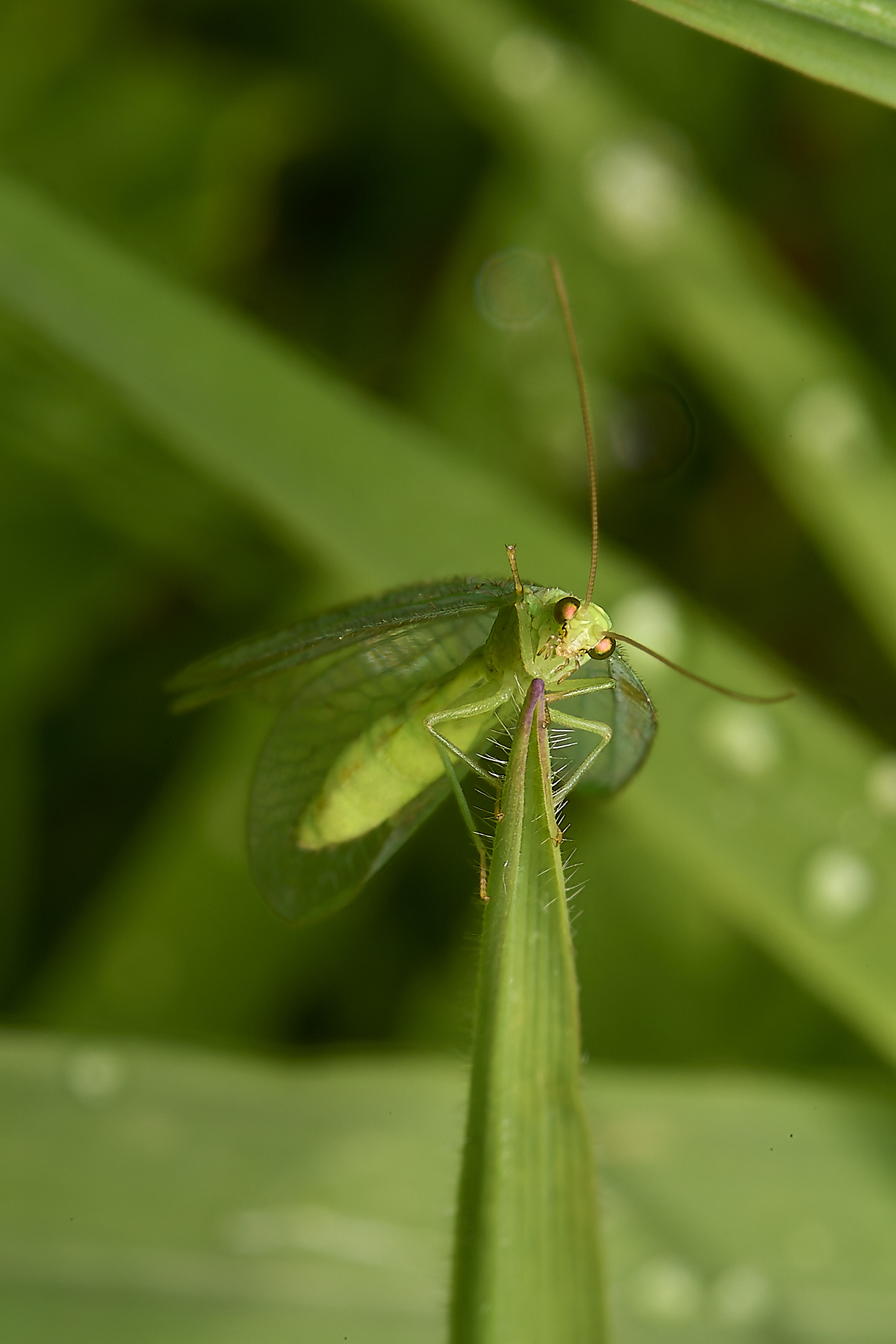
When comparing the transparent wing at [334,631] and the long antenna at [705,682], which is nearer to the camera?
the long antenna at [705,682]

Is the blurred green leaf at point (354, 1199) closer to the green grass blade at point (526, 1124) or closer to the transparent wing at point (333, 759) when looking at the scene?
the transparent wing at point (333, 759)

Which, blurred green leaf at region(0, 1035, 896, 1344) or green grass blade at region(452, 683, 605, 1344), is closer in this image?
green grass blade at region(452, 683, 605, 1344)

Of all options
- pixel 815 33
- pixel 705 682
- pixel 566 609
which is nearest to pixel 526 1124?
pixel 705 682

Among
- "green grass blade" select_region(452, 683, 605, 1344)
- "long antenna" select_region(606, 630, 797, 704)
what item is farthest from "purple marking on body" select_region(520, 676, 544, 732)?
"long antenna" select_region(606, 630, 797, 704)

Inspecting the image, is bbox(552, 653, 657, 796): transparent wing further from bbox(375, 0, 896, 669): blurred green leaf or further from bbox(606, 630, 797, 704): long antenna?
bbox(375, 0, 896, 669): blurred green leaf

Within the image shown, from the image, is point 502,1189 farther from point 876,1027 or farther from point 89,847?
point 89,847

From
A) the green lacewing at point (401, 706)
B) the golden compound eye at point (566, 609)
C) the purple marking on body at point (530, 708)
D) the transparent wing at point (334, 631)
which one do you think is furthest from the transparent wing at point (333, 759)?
the purple marking on body at point (530, 708)

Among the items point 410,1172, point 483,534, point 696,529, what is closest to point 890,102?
point 483,534
